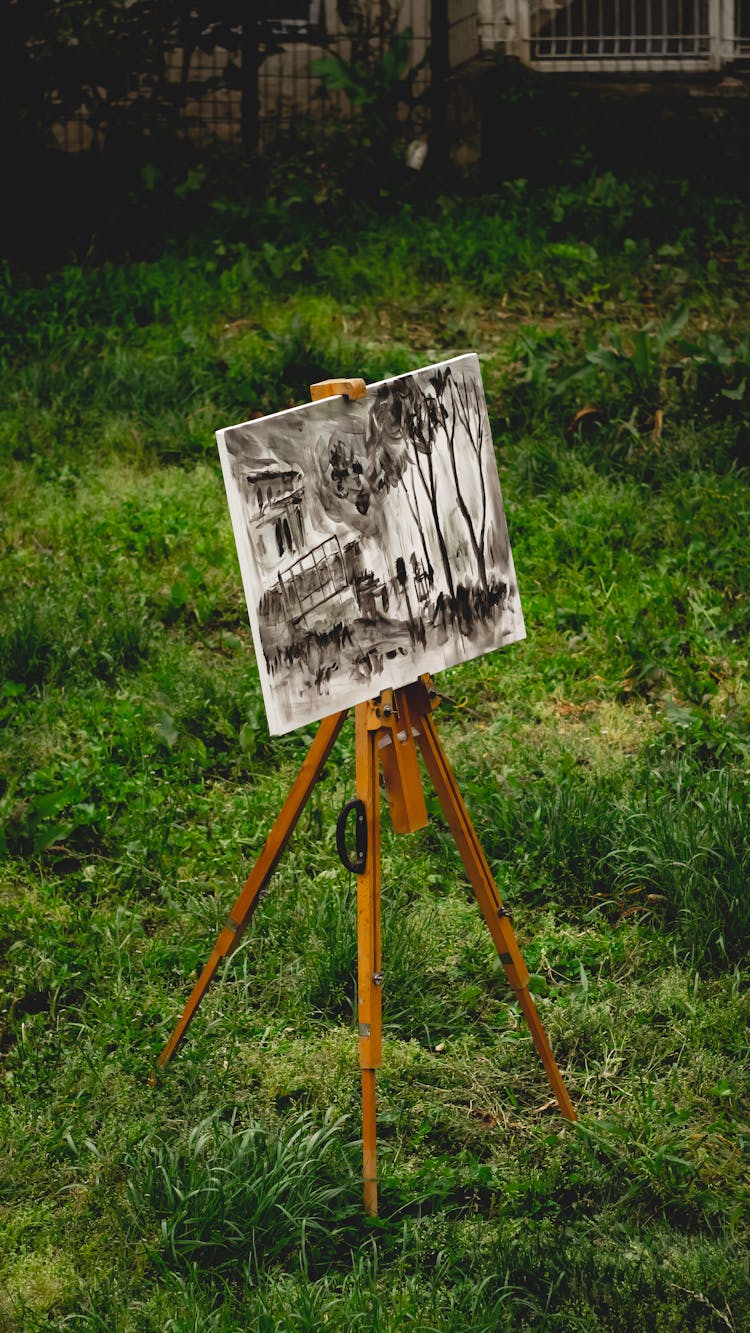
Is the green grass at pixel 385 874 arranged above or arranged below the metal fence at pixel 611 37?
below

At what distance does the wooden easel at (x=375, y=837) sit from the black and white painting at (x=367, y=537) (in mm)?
97

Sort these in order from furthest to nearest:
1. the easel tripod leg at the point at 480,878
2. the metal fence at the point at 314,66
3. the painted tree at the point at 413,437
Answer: the metal fence at the point at 314,66 < the easel tripod leg at the point at 480,878 < the painted tree at the point at 413,437

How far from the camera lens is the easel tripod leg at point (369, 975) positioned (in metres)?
2.84

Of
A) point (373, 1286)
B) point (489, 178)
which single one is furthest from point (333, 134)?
point (373, 1286)

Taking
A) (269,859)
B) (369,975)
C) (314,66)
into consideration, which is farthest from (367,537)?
(314,66)

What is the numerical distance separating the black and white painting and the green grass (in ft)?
3.55

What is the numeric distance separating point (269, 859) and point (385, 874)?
39.4 inches

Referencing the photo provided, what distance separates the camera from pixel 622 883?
158 inches

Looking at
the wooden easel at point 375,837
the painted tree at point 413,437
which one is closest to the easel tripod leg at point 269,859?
the wooden easel at point 375,837

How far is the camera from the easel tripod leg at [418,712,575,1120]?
10.2ft

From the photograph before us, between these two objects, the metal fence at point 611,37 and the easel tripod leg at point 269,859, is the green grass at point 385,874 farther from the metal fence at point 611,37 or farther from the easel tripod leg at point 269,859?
the metal fence at point 611,37

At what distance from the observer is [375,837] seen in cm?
289

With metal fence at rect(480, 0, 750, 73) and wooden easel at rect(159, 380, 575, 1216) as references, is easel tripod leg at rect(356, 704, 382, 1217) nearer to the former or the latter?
wooden easel at rect(159, 380, 575, 1216)

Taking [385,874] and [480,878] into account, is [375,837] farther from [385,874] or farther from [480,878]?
[385,874]
